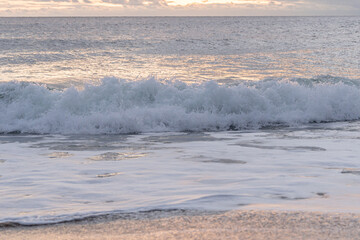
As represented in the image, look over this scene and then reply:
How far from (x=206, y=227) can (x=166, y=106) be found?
8.01 m

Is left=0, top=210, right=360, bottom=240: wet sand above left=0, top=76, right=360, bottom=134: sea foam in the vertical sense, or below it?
above

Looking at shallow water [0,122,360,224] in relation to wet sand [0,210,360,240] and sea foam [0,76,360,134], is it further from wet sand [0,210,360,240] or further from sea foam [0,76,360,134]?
sea foam [0,76,360,134]

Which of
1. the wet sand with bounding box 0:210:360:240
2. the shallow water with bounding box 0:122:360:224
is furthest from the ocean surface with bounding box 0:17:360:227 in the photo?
the wet sand with bounding box 0:210:360:240

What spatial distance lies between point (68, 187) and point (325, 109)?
824 centimetres

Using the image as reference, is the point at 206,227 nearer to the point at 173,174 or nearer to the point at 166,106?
the point at 173,174

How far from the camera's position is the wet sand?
10.7 feet

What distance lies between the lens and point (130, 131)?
9805mm

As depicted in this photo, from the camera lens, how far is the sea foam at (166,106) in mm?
10211

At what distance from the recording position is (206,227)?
11.3 ft

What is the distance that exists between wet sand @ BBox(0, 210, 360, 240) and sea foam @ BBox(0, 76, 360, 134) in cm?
616

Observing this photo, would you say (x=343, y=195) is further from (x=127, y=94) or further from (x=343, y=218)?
(x=127, y=94)

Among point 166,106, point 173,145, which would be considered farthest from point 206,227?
point 166,106

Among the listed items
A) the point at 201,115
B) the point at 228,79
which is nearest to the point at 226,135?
the point at 201,115

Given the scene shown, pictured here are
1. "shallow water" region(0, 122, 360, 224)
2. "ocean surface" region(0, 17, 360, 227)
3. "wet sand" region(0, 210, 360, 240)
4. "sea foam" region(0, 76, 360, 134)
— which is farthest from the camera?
"sea foam" region(0, 76, 360, 134)
